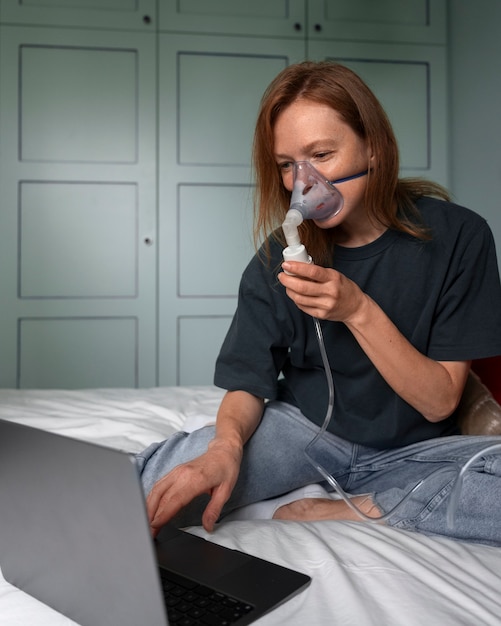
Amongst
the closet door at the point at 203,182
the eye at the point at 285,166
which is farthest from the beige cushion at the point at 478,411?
the closet door at the point at 203,182

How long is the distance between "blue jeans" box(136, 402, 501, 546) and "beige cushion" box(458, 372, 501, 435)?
138mm

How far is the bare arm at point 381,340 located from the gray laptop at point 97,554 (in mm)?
379

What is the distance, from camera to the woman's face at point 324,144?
42.6 inches

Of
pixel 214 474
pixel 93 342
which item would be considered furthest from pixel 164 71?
pixel 214 474

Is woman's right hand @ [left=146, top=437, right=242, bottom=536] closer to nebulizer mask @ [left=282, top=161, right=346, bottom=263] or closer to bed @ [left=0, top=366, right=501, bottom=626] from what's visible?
bed @ [left=0, top=366, right=501, bottom=626]

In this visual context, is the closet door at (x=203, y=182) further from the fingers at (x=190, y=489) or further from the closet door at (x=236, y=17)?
the fingers at (x=190, y=489)

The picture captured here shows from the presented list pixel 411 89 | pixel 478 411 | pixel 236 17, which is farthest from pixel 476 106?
pixel 478 411

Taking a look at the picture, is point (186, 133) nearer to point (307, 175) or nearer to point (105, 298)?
point (105, 298)

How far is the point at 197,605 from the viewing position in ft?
2.18

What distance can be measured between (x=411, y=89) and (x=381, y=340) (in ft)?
8.39

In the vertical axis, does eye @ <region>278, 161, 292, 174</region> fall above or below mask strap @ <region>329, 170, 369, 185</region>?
above

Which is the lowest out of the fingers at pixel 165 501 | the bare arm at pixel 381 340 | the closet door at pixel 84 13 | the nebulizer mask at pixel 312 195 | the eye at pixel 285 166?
the fingers at pixel 165 501

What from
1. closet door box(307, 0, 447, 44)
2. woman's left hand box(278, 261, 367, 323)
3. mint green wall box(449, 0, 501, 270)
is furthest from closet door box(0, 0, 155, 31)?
woman's left hand box(278, 261, 367, 323)

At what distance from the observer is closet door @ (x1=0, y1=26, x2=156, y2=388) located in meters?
3.00
